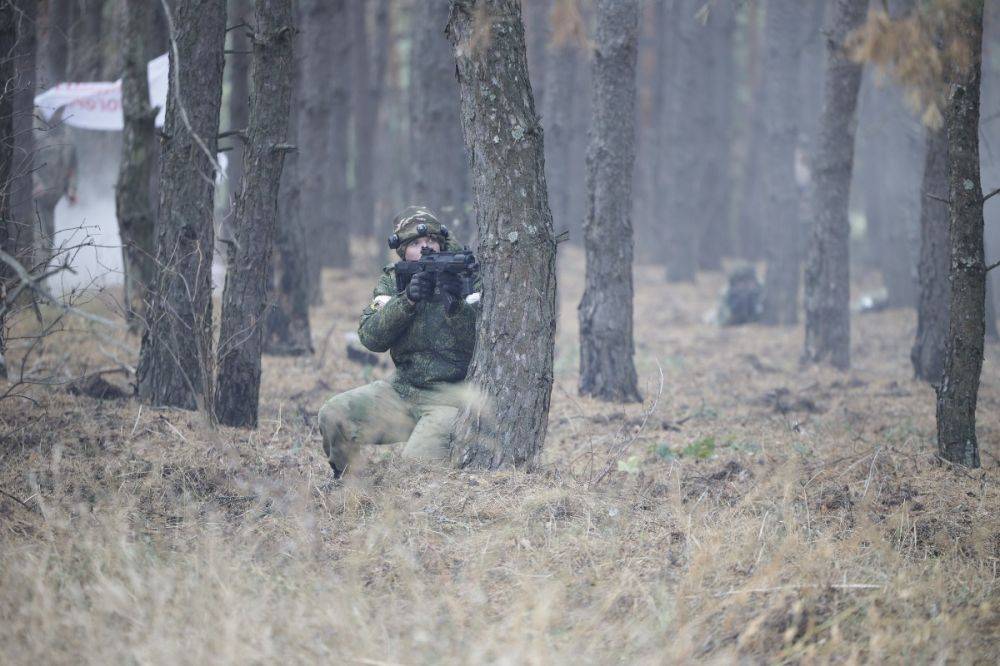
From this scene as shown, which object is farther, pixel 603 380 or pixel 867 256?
pixel 867 256


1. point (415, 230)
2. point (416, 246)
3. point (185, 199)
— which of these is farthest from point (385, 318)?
point (185, 199)

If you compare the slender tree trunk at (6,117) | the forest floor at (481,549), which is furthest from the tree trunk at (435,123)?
the slender tree trunk at (6,117)

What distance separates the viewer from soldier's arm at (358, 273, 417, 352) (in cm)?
583

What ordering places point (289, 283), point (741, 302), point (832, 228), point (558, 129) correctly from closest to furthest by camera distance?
point (289, 283) → point (832, 228) → point (558, 129) → point (741, 302)

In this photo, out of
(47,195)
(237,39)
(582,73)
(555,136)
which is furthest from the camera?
(582,73)

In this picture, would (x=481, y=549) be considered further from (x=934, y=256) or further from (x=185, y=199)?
(x=934, y=256)

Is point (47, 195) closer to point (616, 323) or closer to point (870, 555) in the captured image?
point (616, 323)

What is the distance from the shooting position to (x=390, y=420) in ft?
19.7

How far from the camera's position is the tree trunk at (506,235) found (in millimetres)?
5352

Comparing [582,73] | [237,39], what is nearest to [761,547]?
[237,39]

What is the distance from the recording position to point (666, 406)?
923 cm

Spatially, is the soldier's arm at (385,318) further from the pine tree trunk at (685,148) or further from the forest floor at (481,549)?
the pine tree trunk at (685,148)

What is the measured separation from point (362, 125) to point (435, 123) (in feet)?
32.2

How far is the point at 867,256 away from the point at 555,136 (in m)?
13.8
